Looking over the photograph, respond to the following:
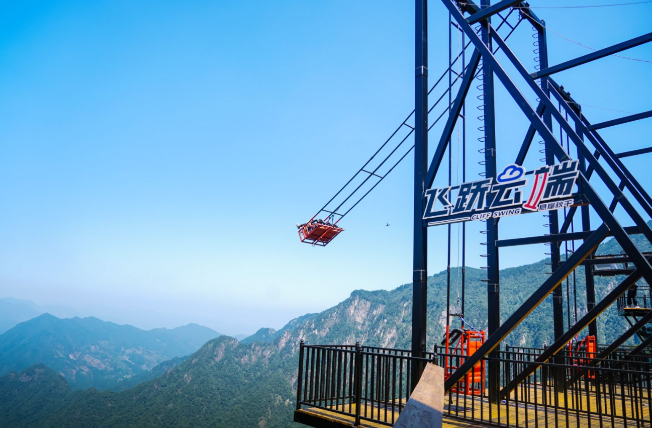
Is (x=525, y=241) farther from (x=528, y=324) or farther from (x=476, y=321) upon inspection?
(x=476, y=321)

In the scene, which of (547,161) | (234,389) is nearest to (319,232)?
(547,161)

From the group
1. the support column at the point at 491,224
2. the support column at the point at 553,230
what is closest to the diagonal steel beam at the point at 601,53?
the support column at the point at 491,224

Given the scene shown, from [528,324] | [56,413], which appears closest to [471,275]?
[528,324]

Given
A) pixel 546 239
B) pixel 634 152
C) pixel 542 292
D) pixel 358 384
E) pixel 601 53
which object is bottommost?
pixel 358 384

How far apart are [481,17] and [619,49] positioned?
4110 mm

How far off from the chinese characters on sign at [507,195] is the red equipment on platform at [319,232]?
1403 centimetres

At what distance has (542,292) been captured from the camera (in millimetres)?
9047

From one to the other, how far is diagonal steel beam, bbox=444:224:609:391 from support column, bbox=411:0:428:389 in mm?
1157

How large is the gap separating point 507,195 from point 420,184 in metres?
2.36

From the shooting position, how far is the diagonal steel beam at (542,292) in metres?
8.65

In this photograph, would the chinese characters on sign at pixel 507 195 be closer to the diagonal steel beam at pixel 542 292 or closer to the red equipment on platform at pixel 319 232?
the diagonal steel beam at pixel 542 292

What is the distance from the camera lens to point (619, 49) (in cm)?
1242

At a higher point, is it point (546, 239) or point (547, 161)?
point (547, 161)

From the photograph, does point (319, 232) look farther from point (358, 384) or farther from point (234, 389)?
point (234, 389)
